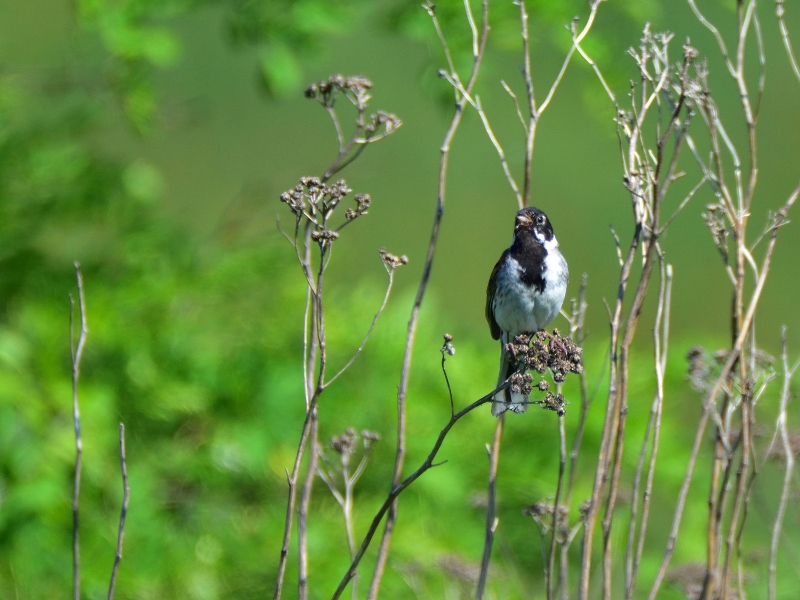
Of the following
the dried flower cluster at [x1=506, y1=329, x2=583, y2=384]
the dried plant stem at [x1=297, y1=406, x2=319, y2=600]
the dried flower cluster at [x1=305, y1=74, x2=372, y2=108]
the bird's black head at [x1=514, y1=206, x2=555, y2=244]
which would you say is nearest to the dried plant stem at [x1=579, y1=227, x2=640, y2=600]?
the dried flower cluster at [x1=506, y1=329, x2=583, y2=384]

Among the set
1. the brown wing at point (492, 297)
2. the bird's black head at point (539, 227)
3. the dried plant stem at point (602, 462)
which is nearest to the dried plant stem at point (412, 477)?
the dried plant stem at point (602, 462)

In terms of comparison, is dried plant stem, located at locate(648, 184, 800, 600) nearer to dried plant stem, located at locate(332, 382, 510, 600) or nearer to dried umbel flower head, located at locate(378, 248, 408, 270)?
dried plant stem, located at locate(332, 382, 510, 600)

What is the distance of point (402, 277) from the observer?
7.89 metres

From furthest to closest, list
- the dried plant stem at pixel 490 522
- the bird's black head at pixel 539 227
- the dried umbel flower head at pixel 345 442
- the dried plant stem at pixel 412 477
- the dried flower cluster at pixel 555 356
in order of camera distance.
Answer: the bird's black head at pixel 539 227, the dried umbel flower head at pixel 345 442, the dried plant stem at pixel 490 522, the dried flower cluster at pixel 555 356, the dried plant stem at pixel 412 477

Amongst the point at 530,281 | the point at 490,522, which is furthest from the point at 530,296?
the point at 490,522

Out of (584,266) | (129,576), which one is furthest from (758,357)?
(584,266)

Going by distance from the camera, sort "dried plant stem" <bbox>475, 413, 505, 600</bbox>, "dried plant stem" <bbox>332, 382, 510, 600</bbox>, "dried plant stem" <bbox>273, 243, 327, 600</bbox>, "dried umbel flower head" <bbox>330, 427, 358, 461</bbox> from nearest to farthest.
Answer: "dried plant stem" <bbox>332, 382, 510, 600</bbox>
"dried plant stem" <bbox>273, 243, 327, 600</bbox>
"dried plant stem" <bbox>475, 413, 505, 600</bbox>
"dried umbel flower head" <bbox>330, 427, 358, 461</bbox>

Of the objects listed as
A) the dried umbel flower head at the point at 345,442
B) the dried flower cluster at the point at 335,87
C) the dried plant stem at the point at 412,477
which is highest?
the dried flower cluster at the point at 335,87

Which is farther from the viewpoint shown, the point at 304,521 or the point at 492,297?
the point at 492,297

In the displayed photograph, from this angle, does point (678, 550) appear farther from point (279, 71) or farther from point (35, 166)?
point (35, 166)

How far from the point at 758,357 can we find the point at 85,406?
3158 millimetres

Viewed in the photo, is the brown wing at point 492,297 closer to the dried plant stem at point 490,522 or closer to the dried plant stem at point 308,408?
the dried plant stem at point 490,522

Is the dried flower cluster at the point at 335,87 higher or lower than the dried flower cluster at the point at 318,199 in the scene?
higher

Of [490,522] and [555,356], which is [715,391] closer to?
[555,356]
